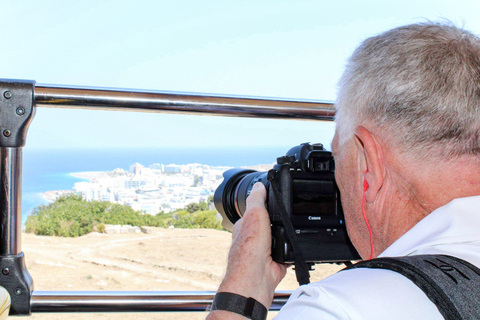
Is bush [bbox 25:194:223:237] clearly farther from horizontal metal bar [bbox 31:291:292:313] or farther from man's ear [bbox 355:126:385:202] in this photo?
man's ear [bbox 355:126:385:202]

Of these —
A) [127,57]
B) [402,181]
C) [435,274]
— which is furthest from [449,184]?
[127,57]

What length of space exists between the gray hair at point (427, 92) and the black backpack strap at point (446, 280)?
156mm

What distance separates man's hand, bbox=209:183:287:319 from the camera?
74cm

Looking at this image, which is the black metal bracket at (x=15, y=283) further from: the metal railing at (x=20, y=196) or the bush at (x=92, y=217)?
the bush at (x=92, y=217)

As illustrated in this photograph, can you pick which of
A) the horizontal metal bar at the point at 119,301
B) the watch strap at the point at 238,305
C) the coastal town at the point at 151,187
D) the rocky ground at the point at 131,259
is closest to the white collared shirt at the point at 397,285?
the watch strap at the point at 238,305

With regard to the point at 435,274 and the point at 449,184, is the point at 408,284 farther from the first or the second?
the point at 449,184

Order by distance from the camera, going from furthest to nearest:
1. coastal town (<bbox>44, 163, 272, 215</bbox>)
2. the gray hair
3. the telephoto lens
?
1. coastal town (<bbox>44, 163, 272, 215</bbox>)
2. the telephoto lens
3. the gray hair

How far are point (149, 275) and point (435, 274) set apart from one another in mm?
5256

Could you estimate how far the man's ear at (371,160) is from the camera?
0.59 meters

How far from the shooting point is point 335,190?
834 millimetres

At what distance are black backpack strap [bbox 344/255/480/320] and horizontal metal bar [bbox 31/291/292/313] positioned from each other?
0.47 m

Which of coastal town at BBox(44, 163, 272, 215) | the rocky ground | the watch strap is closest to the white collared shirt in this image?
the watch strap

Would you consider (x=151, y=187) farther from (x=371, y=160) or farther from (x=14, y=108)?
(x=371, y=160)

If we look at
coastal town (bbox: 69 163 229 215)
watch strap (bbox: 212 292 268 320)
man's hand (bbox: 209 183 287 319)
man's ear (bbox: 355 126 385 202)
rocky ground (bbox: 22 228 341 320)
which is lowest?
rocky ground (bbox: 22 228 341 320)
